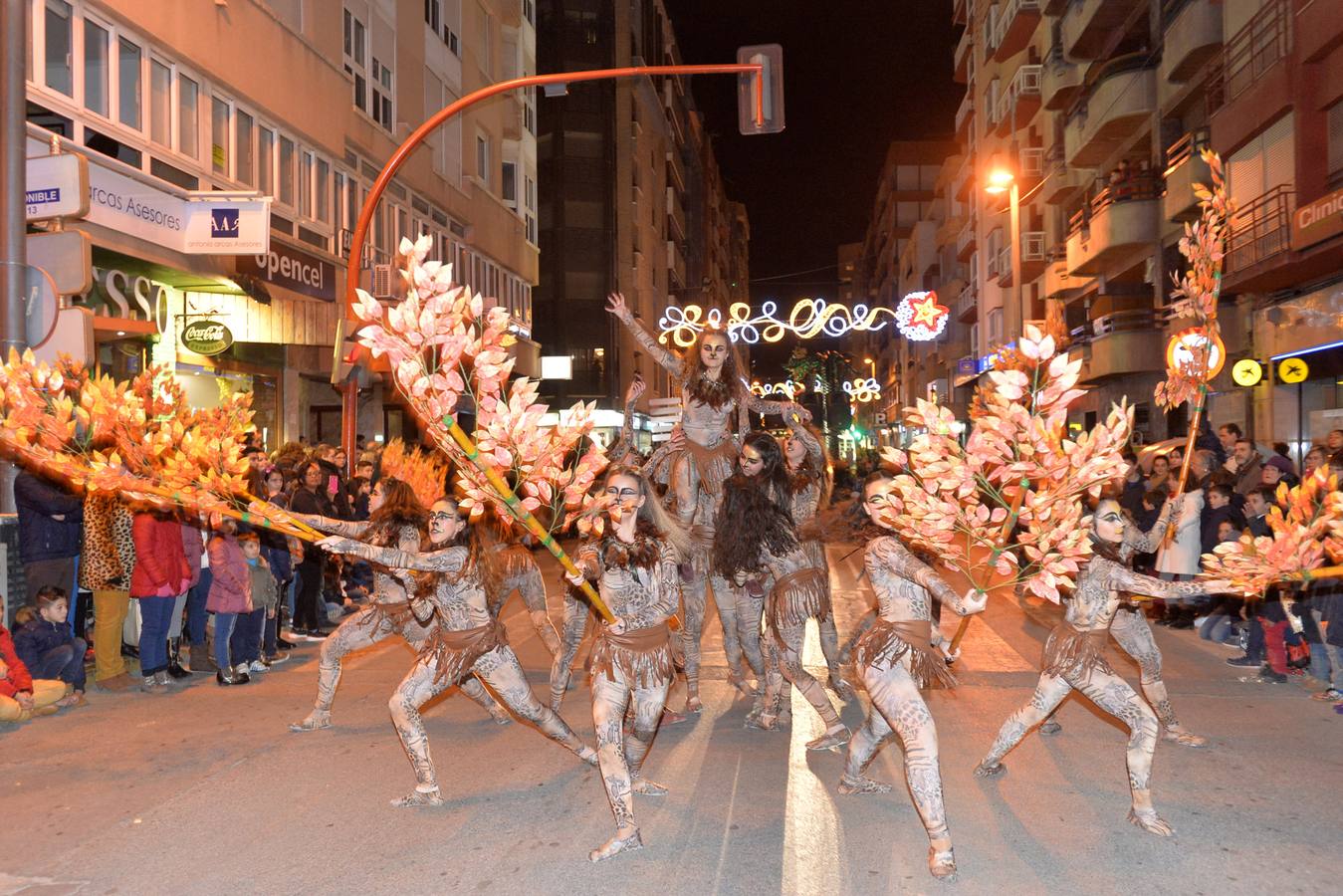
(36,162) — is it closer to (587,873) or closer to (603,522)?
(603,522)

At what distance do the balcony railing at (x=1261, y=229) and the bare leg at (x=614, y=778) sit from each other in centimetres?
1578

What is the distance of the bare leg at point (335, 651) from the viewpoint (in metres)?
7.76

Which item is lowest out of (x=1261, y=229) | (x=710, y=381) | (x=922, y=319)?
(x=710, y=381)

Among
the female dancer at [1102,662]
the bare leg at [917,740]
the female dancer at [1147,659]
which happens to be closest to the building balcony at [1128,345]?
the female dancer at [1147,659]

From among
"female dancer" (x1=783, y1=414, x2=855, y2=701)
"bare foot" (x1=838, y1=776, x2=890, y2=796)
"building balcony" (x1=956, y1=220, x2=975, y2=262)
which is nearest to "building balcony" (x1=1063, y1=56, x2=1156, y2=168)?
"building balcony" (x1=956, y1=220, x2=975, y2=262)

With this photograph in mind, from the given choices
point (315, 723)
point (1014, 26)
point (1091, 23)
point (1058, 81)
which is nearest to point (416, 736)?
point (315, 723)

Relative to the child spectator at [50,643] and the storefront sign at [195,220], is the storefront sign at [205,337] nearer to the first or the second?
the storefront sign at [195,220]

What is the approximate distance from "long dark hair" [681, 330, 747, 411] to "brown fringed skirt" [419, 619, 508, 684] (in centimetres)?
287

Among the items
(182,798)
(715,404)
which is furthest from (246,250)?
(182,798)

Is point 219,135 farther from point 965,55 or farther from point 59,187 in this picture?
point 965,55

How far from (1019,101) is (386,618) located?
3607cm

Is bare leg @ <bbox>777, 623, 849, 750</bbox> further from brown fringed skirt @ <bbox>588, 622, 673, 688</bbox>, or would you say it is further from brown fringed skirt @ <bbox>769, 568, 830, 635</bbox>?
brown fringed skirt @ <bbox>588, 622, 673, 688</bbox>

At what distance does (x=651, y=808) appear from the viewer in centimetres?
593

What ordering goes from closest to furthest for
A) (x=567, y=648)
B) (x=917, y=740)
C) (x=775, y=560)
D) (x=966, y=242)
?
(x=917, y=740)
(x=775, y=560)
(x=567, y=648)
(x=966, y=242)
